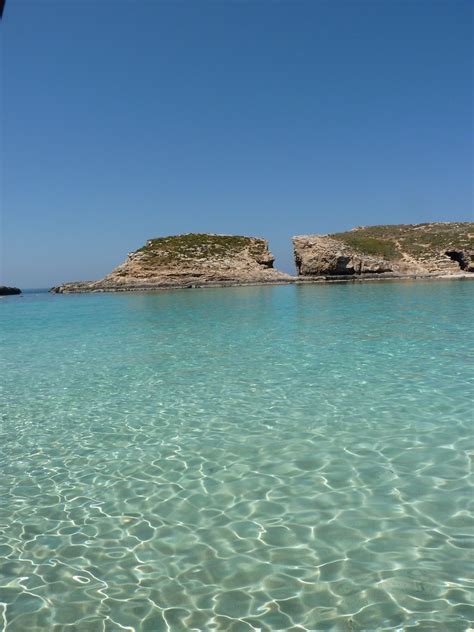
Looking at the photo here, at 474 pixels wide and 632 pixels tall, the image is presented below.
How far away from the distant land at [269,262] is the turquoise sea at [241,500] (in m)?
68.4

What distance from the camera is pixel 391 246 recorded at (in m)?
94.1

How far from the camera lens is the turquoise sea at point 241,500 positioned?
357cm

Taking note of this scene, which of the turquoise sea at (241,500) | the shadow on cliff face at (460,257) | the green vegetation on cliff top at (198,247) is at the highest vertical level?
the green vegetation on cliff top at (198,247)

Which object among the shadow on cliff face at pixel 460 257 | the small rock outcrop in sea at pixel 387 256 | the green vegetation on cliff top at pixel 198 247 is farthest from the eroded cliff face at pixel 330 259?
the shadow on cliff face at pixel 460 257

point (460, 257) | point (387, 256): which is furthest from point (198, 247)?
point (460, 257)

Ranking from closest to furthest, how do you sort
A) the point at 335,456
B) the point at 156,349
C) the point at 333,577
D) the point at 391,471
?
the point at 333,577, the point at 391,471, the point at 335,456, the point at 156,349

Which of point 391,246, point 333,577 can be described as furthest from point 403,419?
point 391,246

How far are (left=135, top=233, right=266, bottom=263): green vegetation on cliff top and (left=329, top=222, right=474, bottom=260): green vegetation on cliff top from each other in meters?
19.2

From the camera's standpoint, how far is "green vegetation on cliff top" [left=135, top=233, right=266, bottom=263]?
281ft

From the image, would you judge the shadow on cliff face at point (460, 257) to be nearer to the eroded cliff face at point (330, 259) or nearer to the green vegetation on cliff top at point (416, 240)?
the green vegetation on cliff top at point (416, 240)

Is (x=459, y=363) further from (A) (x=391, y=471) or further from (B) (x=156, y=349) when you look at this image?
(B) (x=156, y=349)

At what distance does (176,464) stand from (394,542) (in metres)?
3.02

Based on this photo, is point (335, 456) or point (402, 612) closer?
point (402, 612)

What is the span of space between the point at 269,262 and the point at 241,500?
83152mm
